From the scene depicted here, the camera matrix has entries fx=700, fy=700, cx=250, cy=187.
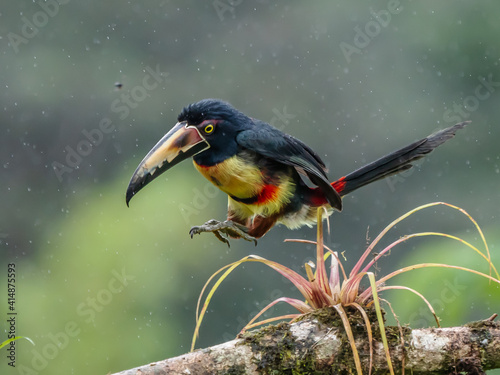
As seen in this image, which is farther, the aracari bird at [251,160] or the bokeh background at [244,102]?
the bokeh background at [244,102]

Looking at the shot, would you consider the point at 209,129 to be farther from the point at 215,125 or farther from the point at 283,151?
the point at 283,151

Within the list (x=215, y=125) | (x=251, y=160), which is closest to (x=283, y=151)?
(x=251, y=160)

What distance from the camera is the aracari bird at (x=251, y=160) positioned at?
227 cm

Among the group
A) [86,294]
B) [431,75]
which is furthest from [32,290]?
[431,75]

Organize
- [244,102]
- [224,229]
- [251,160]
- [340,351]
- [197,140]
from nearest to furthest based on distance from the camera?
[340,351], [197,140], [251,160], [224,229], [244,102]

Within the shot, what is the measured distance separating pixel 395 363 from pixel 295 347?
0.28 meters

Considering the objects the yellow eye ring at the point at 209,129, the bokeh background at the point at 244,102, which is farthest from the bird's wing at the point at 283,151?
the bokeh background at the point at 244,102

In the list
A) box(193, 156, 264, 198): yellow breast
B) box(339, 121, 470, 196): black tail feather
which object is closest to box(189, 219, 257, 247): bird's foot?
box(193, 156, 264, 198): yellow breast

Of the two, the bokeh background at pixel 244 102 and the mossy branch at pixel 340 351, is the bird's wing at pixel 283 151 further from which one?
the bokeh background at pixel 244 102

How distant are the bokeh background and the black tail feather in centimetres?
451

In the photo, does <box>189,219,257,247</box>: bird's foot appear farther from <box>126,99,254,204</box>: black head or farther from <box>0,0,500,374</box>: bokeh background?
<box>0,0,500,374</box>: bokeh background

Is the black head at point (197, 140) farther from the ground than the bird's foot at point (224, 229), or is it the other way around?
the black head at point (197, 140)

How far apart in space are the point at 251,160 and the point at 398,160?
51 centimetres

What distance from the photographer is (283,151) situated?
237cm
